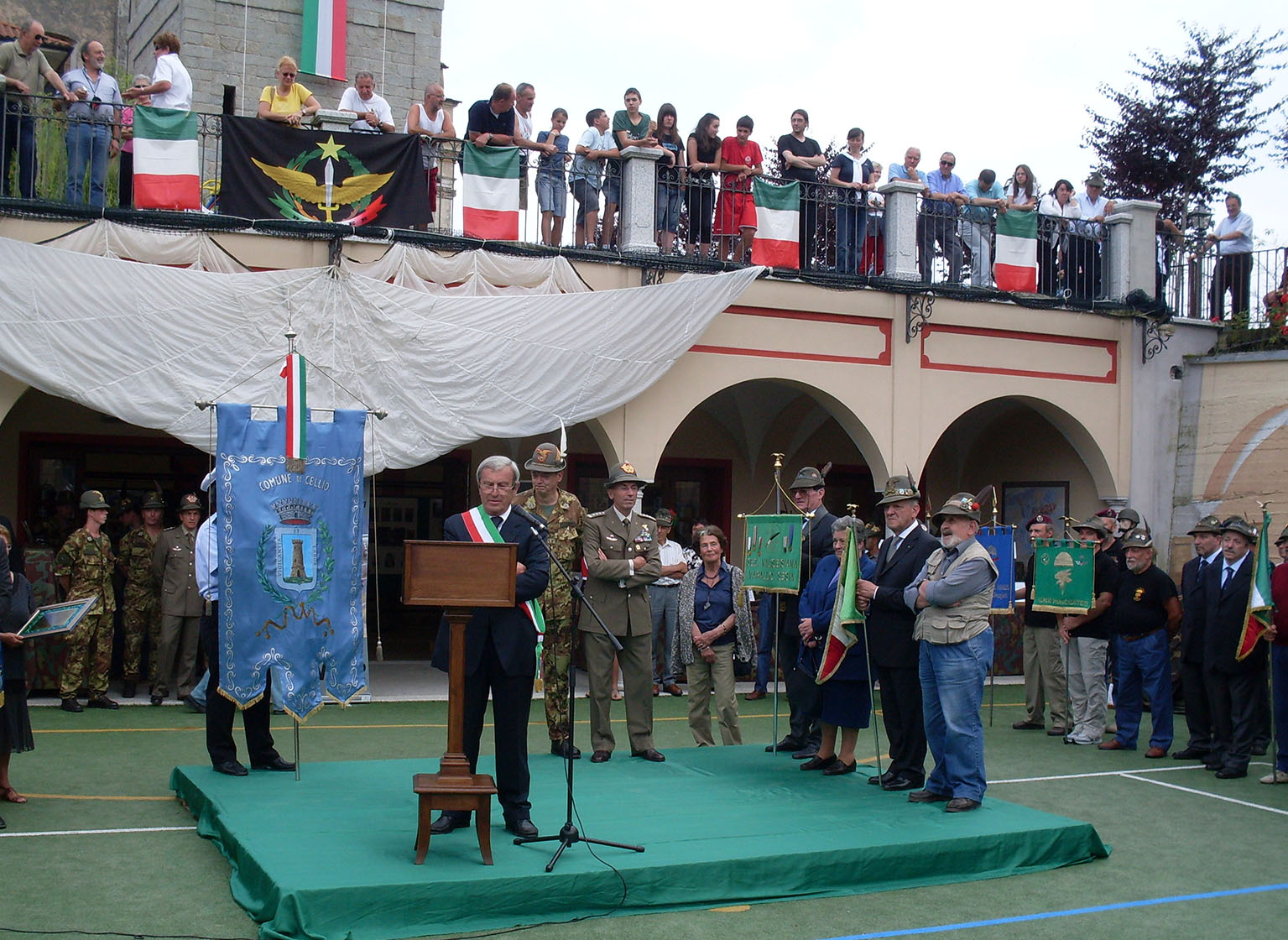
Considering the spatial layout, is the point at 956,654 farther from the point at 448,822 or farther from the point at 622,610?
the point at 448,822

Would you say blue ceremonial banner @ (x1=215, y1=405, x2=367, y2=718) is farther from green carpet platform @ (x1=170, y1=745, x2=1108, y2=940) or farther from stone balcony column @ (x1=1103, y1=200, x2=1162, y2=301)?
stone balcony column @ (x1=1103, y1=200, x2=1162, y2=301)

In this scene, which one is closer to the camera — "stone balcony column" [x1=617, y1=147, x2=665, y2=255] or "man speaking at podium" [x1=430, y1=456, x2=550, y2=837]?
"man speaking at podium" [x1=430, y1=456, x2=550, y2=837]

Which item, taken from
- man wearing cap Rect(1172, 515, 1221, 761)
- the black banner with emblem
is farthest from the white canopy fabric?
man wearing cap Rect(1172, 515, 1221, 761)

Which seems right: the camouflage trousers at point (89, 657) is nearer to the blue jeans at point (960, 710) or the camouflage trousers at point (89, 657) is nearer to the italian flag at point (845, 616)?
the italian flag at point (845, 616)

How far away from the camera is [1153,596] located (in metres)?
10.2

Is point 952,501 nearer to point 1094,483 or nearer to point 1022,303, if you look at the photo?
point 1022,303

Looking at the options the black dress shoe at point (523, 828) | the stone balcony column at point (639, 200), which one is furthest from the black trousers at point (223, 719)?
the stone balcony column at point (639, 200)

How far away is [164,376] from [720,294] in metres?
5.45

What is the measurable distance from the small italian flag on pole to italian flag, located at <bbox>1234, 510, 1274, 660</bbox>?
21.2 ft

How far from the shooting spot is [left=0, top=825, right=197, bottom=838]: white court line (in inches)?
257

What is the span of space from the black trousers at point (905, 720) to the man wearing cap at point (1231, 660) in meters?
2.94

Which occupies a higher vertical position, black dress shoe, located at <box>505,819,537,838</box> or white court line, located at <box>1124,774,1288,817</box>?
black dress shoe, located at <box>505,819,537,838</box>

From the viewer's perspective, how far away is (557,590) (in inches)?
337

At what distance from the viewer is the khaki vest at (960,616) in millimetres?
7039
